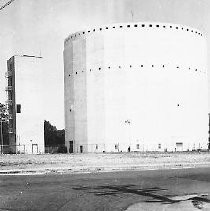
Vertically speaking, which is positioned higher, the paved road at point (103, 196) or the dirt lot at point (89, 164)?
the paved road at point (103, 196)

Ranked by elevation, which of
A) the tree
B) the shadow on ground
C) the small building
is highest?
the small building

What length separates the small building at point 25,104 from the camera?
63719 millimetres

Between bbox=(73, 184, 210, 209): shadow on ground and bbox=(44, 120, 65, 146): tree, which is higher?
bbox=(73, 184, 210, 209): shadow on ground

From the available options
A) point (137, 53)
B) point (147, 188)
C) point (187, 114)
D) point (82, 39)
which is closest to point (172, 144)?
point (187, 114)

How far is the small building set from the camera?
63.7 metres

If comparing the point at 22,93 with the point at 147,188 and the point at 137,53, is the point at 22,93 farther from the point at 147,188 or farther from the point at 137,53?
the point at 147,188

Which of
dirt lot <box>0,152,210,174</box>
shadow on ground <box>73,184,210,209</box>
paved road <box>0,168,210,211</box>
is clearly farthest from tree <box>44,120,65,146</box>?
shadow on ground <box>73,184,210,209</box>

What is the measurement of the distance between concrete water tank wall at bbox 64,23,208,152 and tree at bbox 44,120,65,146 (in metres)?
33.4

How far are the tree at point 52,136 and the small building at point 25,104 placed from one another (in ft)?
88.2

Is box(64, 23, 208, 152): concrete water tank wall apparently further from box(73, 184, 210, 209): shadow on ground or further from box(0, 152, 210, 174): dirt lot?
box(73, 184, 210, 209): shadow on ground

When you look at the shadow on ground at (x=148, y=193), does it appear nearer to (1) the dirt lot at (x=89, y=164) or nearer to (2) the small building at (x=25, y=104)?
(1) the dirt lot at (x=89, y=164)

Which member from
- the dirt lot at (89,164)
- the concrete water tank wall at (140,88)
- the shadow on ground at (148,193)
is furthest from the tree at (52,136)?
the shadow on ground at (148,193)

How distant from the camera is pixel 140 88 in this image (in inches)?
2334

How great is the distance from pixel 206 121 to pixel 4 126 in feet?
148
